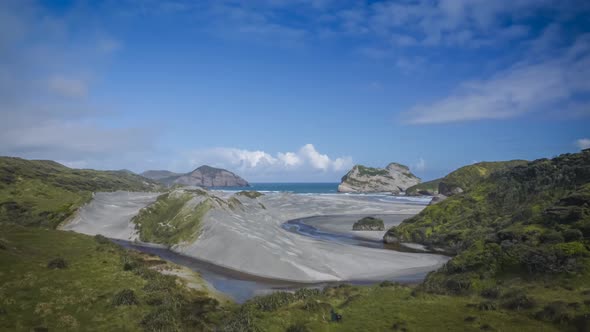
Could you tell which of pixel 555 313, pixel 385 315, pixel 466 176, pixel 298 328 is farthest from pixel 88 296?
pixel 466 176

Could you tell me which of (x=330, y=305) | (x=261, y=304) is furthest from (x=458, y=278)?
(x=261, y=304)

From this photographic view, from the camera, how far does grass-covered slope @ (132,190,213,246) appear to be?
56.4 m

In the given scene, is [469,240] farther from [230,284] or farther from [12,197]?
[12,197]

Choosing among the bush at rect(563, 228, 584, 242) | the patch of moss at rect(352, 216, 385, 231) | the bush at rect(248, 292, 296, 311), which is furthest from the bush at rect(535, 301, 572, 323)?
the patch of moss at rect(352, 216, 385, 231)

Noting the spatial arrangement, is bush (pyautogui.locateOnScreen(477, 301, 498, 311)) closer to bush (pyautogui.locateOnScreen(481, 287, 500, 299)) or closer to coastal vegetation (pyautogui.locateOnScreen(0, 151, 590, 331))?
coastal vegetation (pyautogui.locateOnScreen(0, 151, 590, 331))

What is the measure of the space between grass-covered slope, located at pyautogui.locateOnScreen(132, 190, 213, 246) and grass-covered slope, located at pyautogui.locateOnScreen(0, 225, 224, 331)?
23.6 meters

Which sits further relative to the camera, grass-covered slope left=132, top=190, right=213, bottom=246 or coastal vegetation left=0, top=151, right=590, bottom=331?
grass-covered slope left=132, top=190, right=213, bottom=246

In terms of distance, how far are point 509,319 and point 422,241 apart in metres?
44.0

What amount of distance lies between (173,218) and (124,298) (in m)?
44.4

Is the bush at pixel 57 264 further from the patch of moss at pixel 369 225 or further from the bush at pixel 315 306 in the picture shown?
the patch of moss at pixel 369 225

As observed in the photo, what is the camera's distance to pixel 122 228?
6384 cm

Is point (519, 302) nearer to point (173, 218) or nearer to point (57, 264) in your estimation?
point (57, 264)

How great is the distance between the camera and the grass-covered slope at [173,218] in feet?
185

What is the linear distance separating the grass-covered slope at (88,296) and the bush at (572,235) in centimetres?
2699
